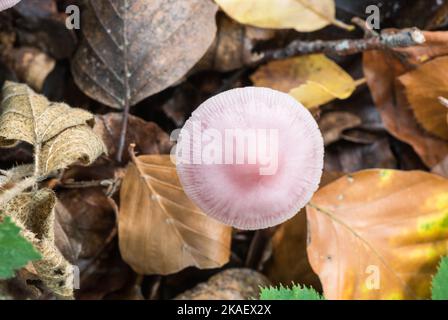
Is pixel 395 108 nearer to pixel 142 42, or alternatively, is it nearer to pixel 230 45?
pixel 230 45

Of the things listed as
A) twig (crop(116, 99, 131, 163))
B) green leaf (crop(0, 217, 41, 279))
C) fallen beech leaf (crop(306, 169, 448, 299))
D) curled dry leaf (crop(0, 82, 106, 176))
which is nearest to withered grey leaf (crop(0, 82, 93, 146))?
curled dry leaf (crop(0, 82, 106, 176))

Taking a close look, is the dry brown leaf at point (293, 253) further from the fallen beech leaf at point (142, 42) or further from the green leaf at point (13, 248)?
the green leaf at point (13, 248)

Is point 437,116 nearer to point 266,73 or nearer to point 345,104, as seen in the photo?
point 345,104

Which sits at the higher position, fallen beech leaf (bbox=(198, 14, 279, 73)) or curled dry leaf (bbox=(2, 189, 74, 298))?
fallen beech leaf (bbox=(198, 14, 279, 73))

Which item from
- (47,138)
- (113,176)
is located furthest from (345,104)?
(47,138)

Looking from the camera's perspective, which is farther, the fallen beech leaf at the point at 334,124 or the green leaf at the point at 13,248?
the fallen beech leaf at the point at 334,124

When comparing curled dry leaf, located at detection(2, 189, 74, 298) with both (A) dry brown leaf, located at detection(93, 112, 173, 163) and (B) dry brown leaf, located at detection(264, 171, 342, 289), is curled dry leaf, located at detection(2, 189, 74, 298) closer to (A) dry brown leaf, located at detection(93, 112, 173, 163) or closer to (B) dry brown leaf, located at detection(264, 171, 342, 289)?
(A) dry brown leaf, located at detection(93, 112, 173, 163)

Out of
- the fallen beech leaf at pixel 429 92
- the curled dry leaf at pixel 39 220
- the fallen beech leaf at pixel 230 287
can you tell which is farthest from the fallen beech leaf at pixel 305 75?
the curled dry leaf at pixel 39 220
